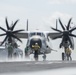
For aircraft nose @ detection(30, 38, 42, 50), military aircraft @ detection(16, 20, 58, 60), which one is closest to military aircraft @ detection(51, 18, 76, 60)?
military aircraft @ detection(16, 20, 58, 60)

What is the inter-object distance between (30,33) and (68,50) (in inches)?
231

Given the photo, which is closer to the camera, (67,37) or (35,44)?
(35,44)

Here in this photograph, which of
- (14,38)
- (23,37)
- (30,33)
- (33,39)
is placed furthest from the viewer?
(23,37)

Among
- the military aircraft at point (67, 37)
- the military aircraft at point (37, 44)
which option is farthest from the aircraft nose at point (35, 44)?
the military aircraft at point (67, 37)

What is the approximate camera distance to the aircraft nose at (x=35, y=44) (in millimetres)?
40812

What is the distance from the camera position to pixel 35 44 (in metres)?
41.3

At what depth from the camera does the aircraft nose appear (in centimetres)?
4081

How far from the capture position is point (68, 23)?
162 ft

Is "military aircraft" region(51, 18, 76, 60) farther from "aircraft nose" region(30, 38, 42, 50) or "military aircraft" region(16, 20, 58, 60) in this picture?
"aircraft nose" region(30, 38, 42, 50)

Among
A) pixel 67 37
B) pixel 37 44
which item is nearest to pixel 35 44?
pixel 37 44

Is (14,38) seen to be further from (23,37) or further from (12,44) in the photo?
(23,37)

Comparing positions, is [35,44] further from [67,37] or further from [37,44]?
[67,37]

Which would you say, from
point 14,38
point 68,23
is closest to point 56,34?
point 68,23

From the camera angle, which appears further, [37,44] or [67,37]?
[67,37]
